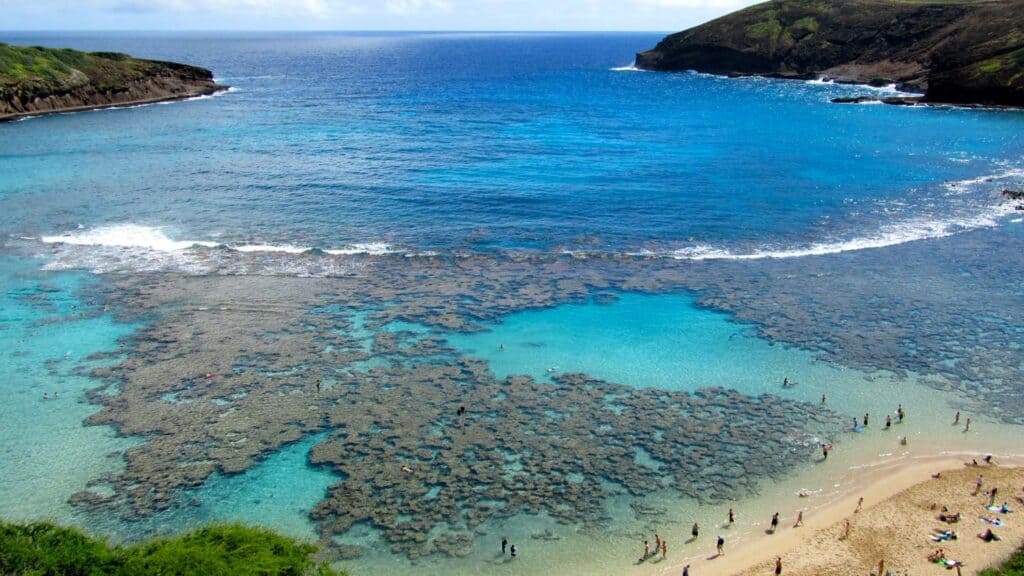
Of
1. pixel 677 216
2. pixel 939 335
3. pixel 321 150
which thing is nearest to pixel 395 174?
pixel 321 150

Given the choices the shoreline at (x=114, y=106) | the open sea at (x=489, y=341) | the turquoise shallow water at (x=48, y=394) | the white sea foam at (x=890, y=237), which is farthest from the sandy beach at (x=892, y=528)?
the shoreline at (x=114, y=106)

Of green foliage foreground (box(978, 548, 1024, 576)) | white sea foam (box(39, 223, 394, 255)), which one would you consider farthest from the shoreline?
green foliage foreground (box(978, 548, 1024, 576))

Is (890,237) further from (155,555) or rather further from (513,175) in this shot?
(155,555)

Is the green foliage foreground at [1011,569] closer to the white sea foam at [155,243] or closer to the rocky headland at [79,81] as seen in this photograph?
the white sea foam at [155,243]

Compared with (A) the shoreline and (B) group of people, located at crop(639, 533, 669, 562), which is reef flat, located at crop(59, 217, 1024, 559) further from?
(A) the shoreline

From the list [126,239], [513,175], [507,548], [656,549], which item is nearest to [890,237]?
[513,175]

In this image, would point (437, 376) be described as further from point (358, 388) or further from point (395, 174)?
point (395, 174)
